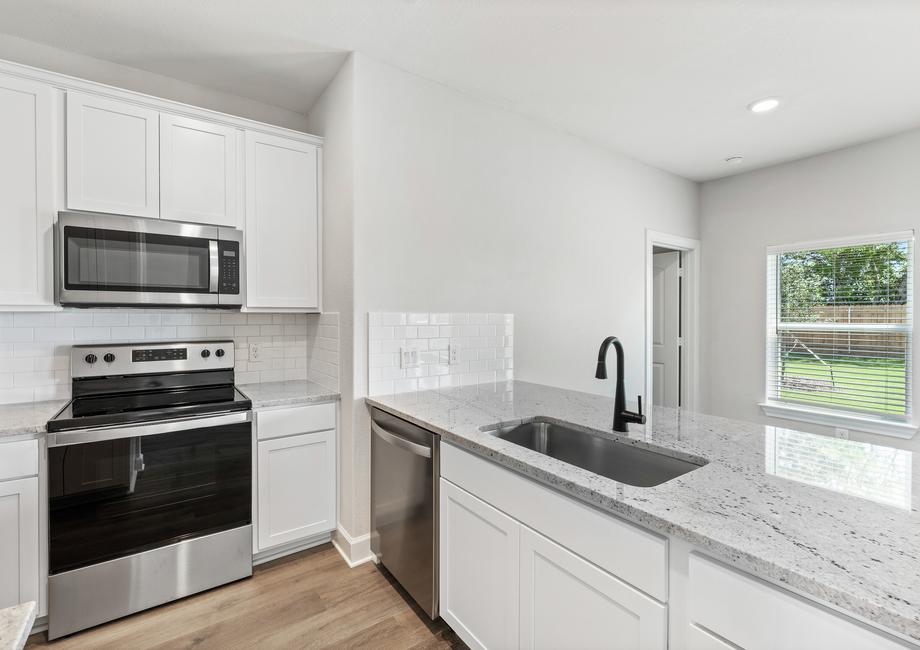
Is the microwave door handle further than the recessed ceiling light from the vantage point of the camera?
No

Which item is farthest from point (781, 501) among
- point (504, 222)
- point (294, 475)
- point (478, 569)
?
point (504, 222)

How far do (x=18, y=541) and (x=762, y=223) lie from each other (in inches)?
203

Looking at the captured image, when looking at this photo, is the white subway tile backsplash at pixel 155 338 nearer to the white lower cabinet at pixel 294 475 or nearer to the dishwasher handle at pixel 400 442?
the white lower cabinet at pixel 294 475

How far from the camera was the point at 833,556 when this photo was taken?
0.79 metres

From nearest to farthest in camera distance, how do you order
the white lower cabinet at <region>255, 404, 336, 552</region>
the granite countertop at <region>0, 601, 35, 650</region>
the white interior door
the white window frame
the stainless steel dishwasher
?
the granite countertop at <region>0, 601, 35, 650</region> < the stainless steel dishwasher < the white lower cabinet at <region>255, 404, 336, 552</region> < the white window frame < the white interior door

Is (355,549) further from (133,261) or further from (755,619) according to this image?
(755,619)

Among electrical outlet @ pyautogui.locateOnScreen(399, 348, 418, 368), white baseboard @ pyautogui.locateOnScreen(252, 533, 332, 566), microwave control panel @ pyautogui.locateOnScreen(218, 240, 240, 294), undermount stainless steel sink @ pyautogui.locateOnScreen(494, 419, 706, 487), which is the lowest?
white baseboard @ pyautogui.locateOnScreen(252, 533, 332, 566)

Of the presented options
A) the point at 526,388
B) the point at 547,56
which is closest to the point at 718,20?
the point at 547,56

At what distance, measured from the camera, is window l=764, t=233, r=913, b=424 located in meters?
3.18

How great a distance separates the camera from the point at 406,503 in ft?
6.52

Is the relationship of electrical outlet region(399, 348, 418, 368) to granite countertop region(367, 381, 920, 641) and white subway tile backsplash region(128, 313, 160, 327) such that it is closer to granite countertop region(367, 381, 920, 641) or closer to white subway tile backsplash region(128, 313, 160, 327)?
granite countertop region(367, 381, 920, 641)

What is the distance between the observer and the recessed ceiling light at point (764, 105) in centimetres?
269

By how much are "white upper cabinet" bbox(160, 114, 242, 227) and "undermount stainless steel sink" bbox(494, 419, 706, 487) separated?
1.84 meters

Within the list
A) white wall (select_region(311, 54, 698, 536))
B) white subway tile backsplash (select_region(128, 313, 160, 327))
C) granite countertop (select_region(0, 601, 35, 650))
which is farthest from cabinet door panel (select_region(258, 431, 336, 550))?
granite countertop (select_region(0, 601, 35, 650))
